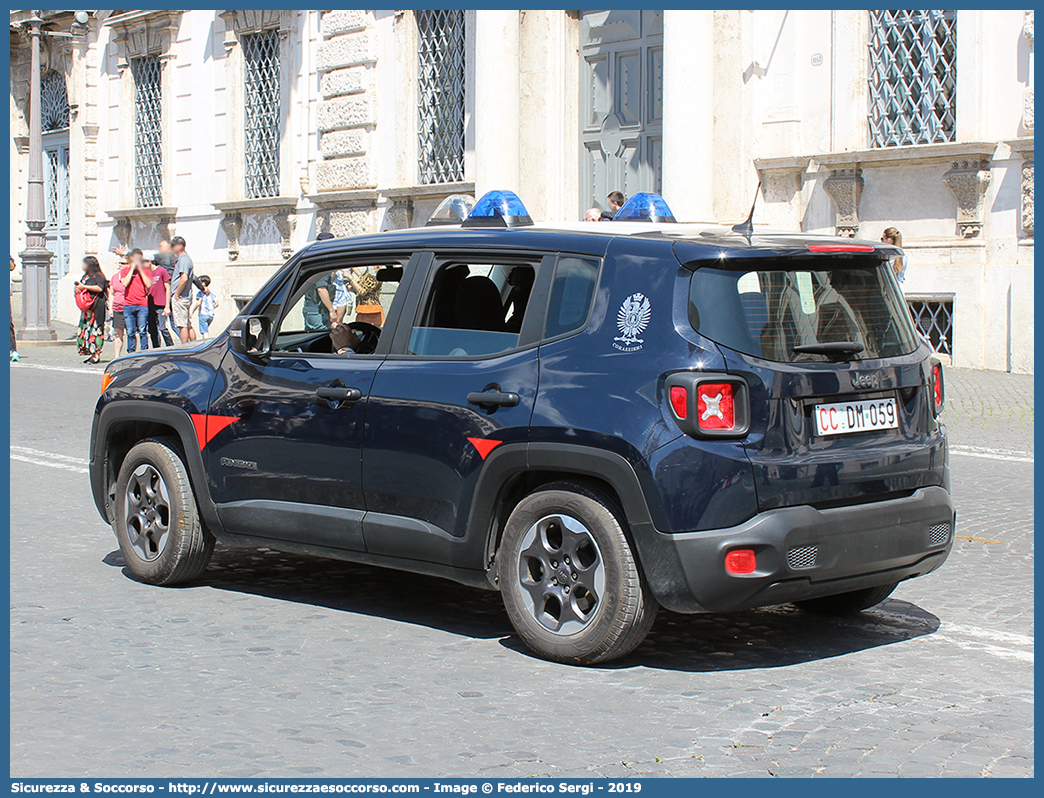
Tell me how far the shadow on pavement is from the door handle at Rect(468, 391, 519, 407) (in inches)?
36.6

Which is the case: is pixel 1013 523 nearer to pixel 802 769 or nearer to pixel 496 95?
pixel 802 769

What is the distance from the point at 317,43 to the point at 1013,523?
19689 millimetres

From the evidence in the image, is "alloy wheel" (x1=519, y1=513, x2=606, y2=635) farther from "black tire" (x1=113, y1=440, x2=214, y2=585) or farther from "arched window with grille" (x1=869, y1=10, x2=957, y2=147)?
"arched window with grille" (x1=869, y1=10, x2=957, y2=147)

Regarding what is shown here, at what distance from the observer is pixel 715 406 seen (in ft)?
16.3

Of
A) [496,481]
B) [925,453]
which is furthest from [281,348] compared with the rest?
[925,453]

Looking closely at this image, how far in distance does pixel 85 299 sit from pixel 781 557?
19.9 metres

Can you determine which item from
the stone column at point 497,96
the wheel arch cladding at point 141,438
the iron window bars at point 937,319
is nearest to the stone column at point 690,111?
the iron window bars at point 937,319

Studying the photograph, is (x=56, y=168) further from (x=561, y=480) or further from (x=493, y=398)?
(x=561, y=480)

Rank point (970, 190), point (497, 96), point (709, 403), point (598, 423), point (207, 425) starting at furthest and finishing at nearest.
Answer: point (497, 96) → point (970, 190) → point (207, 425) → point (598, 423) → point (709, 403)

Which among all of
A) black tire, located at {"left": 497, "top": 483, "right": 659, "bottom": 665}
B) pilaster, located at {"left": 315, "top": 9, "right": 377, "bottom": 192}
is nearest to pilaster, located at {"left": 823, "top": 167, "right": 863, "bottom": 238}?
pilaster, located at {"left": 315, "top": 9, "right": 377, "bottom": 192}

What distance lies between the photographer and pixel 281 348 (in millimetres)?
6484

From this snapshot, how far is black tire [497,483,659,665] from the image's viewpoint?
513 centimetres

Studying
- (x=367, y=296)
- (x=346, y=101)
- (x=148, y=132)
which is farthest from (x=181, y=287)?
(x=367, y=296)

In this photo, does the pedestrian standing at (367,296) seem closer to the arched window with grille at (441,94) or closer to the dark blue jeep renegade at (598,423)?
the dark blue jeep renegade at (598,423)
